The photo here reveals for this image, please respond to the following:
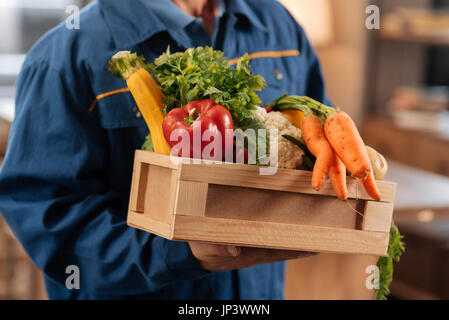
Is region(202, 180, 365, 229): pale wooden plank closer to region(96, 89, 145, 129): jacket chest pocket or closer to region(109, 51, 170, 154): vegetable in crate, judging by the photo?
region(109, 51, 170, 154): vegetable in crate

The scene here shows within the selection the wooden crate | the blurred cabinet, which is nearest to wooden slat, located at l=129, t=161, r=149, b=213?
the wooden crate

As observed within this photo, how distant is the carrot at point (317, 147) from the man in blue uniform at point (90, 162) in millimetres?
237

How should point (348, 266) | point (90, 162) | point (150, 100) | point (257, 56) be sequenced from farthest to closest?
point (348, 266) → point (257, 56) → point (90, 162) → point (150, 100)

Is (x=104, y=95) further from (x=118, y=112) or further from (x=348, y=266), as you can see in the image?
(x=348, y=266)

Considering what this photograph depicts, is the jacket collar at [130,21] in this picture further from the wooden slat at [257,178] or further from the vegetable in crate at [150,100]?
the wooden slat at [257,178]

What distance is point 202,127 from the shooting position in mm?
1000

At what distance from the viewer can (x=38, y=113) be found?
4.16 ft

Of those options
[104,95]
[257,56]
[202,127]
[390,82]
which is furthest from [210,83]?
[390,82]

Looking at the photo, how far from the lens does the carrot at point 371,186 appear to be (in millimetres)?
1093

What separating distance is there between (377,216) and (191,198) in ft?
1.18

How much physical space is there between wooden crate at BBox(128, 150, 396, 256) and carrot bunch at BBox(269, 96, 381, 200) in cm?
3

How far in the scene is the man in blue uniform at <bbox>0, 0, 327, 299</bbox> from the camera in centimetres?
125
